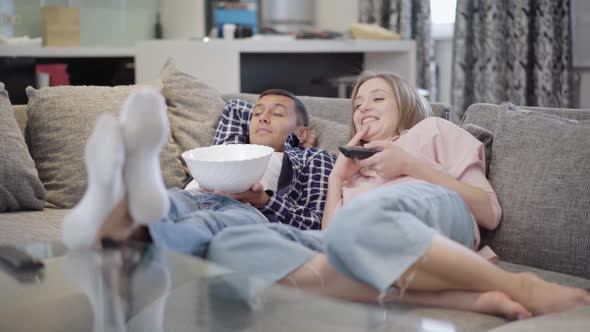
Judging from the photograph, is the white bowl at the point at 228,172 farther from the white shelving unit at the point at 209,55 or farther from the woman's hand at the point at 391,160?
the white shelving unit at the point at 209,55

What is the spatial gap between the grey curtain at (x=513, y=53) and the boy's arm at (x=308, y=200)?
→ 83.7 inches

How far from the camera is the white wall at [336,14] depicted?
5.16 metres

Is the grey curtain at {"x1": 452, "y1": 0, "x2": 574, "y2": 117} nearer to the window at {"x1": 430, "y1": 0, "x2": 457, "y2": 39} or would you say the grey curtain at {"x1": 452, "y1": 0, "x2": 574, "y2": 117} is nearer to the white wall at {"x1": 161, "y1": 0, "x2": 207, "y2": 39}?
the window at {"x1": 430, "y1": 0, "x2": 457, "y2": 39}

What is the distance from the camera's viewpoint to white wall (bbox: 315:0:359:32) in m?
5.16

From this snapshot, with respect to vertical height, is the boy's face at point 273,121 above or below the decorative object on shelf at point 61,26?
below

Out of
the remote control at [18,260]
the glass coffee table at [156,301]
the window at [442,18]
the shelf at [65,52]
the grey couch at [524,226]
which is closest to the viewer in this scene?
the glass coffee table at [156,301]

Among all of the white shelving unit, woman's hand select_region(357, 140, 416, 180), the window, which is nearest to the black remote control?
woman's hand select_region(357, 140, 416, 180)

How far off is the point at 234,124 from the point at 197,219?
33.3 inches

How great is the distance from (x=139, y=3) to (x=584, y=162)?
411 cm

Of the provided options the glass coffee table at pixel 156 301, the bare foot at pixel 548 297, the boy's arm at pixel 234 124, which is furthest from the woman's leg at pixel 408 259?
the boy's arm at pixel 234 124

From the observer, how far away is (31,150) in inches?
93.0

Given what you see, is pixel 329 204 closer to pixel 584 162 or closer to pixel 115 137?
pixel 584 162

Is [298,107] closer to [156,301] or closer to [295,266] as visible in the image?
[295,266]

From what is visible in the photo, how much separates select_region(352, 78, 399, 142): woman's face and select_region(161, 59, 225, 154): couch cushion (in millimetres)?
637
